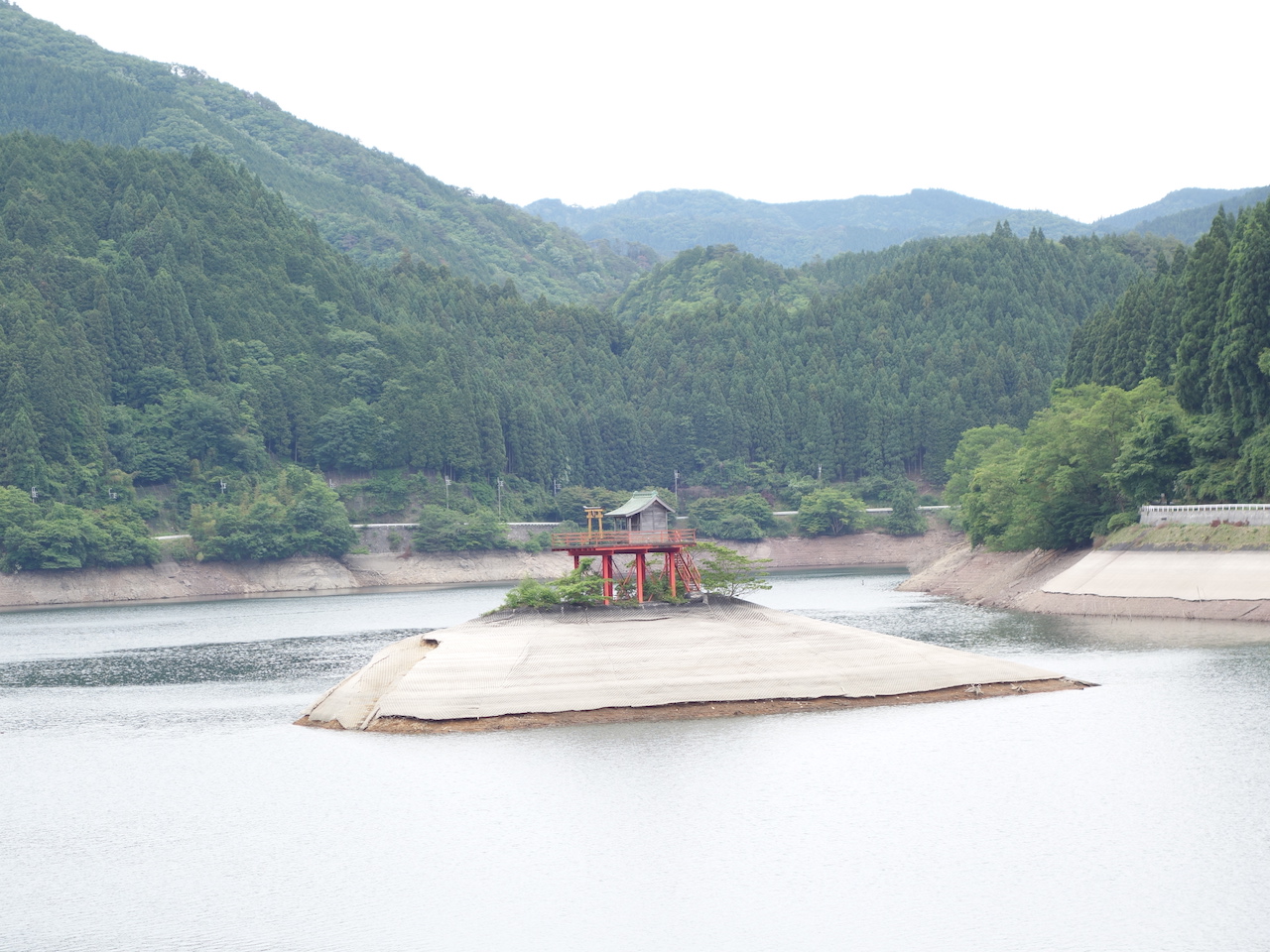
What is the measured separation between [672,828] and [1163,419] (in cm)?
6322

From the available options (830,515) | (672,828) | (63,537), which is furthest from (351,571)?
(672,828)

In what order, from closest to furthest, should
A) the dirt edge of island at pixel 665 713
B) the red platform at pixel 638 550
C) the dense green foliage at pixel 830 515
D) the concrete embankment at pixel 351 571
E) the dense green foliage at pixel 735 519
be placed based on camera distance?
A: the dirt edge of island at pixel 665 713 < the red platform at pixel 638 550 < the concrete embankment at pixel 351 571 < the dense green foliage at pixel 830 515 < the dense green foliage at pixel 735 519

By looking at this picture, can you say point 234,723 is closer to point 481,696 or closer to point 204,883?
point 481,696

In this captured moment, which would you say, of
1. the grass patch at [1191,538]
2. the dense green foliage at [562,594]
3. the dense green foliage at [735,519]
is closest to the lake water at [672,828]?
the dense green foliage at [562,594]

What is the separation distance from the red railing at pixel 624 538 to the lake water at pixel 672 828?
44.5ft

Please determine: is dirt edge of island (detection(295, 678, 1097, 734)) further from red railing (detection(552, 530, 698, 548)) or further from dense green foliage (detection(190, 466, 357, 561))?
dense green foliage (detection(190, 466, 357, 561))

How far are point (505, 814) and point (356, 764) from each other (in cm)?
823

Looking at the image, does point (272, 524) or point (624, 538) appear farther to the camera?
point (272, 524)

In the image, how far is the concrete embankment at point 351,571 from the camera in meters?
137

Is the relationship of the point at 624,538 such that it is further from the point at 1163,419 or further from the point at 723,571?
the point at 1163,419

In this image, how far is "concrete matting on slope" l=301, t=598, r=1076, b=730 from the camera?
49656mm

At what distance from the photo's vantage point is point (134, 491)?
159875mm

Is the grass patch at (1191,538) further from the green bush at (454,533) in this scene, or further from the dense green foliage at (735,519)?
the dense green foliage at (735,519)

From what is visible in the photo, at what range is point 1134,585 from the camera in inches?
3152
